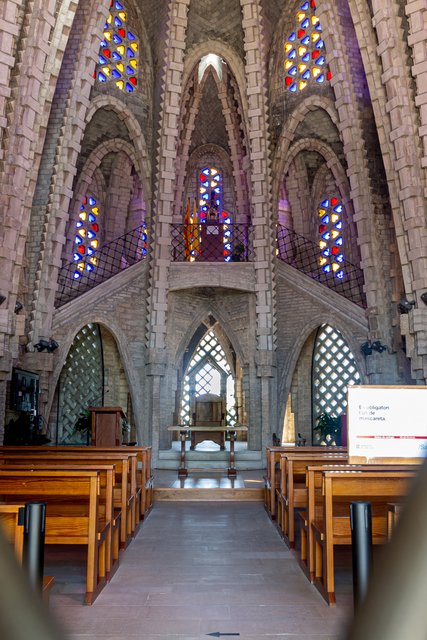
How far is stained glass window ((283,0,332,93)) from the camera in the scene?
17375mm

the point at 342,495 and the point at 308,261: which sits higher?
the point at 308,261

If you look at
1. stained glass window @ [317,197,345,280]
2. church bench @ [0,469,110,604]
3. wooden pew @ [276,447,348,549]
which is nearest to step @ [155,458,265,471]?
wooden pew @ [276,447,348,549]

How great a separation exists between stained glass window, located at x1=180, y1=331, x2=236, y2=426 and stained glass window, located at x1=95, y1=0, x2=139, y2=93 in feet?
29.7

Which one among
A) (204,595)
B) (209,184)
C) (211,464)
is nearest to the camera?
(204,595)

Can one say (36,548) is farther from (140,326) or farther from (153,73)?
(153,73)

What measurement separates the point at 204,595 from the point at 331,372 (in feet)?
46.5

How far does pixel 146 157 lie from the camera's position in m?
16.7

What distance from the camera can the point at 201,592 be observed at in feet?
13.0

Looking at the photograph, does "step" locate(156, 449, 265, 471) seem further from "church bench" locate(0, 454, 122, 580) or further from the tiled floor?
"church bench" locate(0, 454, 122, 580)

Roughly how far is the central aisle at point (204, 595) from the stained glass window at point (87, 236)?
43.4 ft

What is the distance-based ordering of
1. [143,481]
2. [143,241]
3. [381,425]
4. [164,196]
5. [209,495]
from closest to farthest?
1. [381,425]
2. [143,481]
3. [209,495]
4. [164,196]
5. [143,241]

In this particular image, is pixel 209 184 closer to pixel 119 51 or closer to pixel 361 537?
pixel 119 51

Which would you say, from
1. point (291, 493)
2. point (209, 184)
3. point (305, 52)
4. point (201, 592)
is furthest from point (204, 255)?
point (201, 592)

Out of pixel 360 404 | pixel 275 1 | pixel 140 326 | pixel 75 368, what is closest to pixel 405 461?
pixel 360 404
